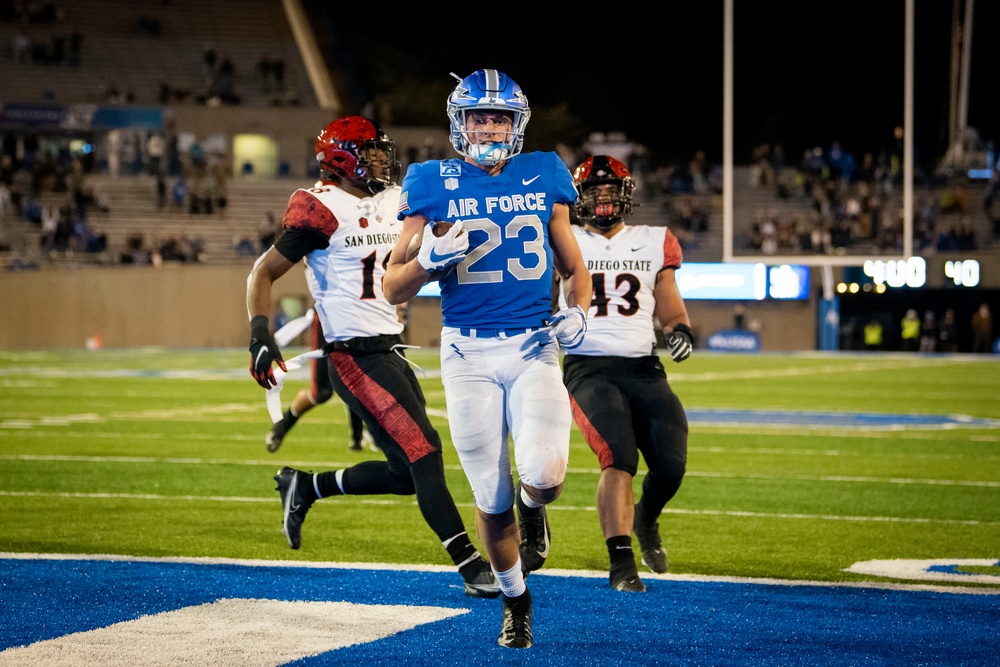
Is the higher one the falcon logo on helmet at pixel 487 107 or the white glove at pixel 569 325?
the falcon logo on helmet at pixel 487 107

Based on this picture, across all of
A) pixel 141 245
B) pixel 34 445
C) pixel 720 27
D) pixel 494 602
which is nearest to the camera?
pixel 494 602

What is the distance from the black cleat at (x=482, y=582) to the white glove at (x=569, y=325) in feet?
3.43

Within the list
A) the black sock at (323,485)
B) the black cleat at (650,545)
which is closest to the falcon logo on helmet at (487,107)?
the black sock at (323,485)

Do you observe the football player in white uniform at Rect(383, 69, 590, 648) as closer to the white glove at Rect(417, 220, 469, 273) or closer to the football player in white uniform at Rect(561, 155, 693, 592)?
the white glove at Rect(417, 220, 469, 273)

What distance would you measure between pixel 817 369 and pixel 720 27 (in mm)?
26007

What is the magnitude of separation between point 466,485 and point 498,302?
4691 mm

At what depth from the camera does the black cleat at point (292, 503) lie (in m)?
6.35

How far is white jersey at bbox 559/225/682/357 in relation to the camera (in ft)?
20.6

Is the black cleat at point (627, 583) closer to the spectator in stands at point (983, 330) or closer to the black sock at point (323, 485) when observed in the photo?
the black sock at point (323, 485)

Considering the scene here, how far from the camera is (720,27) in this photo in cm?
4750

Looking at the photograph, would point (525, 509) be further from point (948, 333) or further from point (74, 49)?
point (74, 49)

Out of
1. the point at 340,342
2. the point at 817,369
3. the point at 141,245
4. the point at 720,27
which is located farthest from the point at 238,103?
the point at 340,342

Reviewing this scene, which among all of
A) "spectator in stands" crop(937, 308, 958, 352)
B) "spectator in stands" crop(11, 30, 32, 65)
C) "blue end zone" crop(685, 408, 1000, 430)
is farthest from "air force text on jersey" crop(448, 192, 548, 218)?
"spectator in stands" crop(11, 30, 32, 65)

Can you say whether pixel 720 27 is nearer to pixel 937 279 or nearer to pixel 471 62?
pixel 471 62
